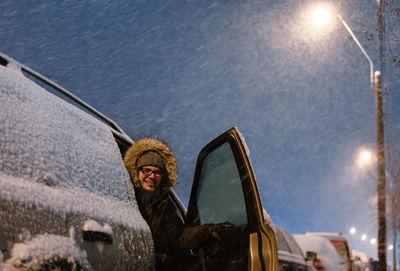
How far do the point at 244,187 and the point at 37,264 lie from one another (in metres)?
1.57

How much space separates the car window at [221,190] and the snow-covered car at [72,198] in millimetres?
21

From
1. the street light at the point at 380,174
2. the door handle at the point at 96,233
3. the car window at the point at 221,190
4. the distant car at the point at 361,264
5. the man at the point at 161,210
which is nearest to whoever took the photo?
the door handle at the point at 96,233

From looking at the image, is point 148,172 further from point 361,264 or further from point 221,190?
point 361,264

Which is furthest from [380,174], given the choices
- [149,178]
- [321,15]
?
[149,178]

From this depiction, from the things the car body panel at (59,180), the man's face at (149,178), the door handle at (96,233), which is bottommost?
the door handle at (96,233)

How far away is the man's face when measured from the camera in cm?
299

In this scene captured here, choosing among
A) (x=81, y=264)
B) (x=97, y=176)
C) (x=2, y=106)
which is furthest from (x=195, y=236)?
(x=2, y=106)

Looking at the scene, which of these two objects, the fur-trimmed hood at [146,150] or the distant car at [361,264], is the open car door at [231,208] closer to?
the fur-trimmed hood at [146,150]

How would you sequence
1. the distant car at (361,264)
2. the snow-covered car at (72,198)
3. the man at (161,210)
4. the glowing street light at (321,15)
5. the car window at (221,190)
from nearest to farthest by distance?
the snow-covered car at (72,198) → the man at (161,210) → the car window at (221,190) → the glowing street light at (321,15) → the distant car at (361,264)

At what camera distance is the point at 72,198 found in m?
1.61

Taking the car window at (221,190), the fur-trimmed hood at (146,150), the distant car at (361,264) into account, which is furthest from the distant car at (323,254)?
the fur-trimmed hood at (146,150)

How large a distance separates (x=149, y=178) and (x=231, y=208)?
0.69m

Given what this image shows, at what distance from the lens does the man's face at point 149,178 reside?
118 inches

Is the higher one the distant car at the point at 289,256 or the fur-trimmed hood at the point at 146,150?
the fur-trimmed hood at the point at 146,150
